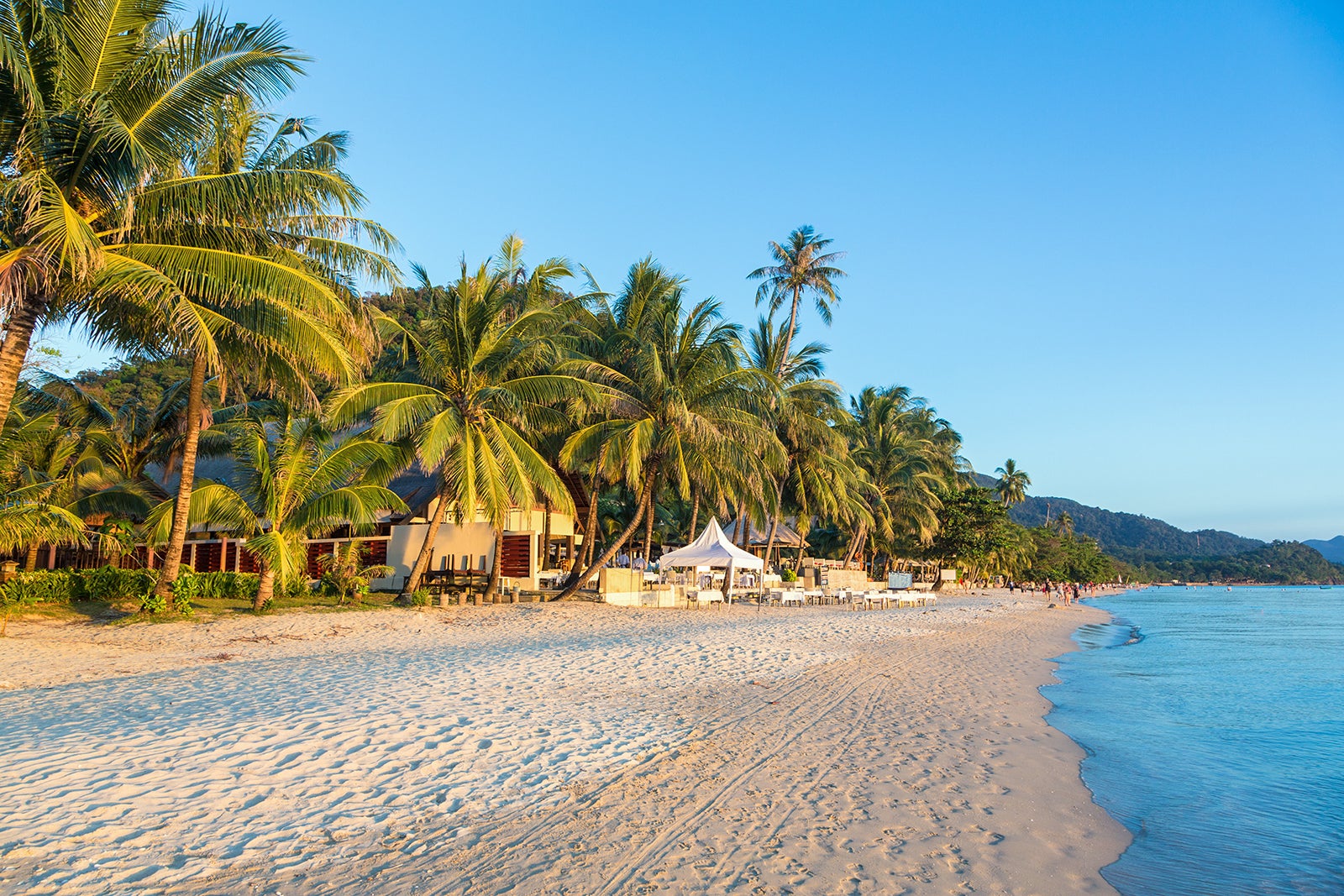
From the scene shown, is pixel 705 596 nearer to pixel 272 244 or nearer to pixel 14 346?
pixel 272 244

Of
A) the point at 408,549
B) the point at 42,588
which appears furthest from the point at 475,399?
the point at 42,588

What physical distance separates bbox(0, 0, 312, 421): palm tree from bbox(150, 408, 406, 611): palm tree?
Result: 431cm

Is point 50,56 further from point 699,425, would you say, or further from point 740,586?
point 740,586

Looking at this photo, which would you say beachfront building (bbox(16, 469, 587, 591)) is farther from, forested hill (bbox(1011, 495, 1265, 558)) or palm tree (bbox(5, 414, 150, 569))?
forested hill (bbox(1011, 495, 1265, 558))

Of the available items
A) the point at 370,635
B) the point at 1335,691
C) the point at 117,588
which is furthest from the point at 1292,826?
the point at 117,588

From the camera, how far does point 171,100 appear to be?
30.7ft

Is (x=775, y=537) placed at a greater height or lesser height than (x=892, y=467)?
lesser

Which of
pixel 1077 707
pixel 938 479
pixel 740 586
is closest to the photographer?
pixel 1077 707

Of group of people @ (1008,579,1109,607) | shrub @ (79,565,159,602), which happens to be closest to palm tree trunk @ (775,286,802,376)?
shrub @ (79,565,159,602)

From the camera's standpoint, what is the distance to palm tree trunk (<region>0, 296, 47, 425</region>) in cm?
900

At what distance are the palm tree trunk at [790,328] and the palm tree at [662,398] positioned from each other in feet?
19.0

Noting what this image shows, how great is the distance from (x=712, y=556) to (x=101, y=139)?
14.5 m

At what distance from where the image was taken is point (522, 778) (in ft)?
16.6

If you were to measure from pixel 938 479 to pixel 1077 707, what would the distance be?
93.9 ft
